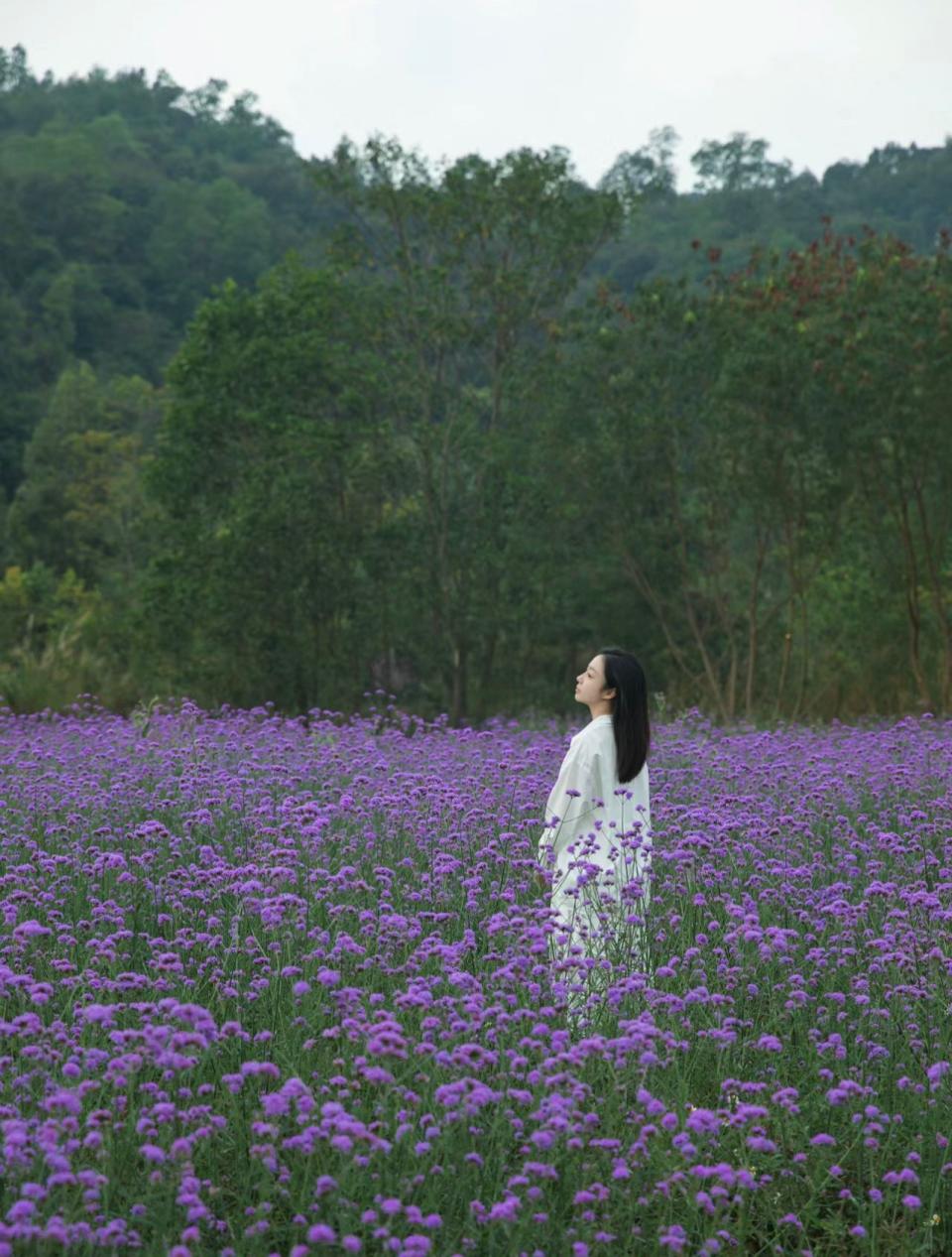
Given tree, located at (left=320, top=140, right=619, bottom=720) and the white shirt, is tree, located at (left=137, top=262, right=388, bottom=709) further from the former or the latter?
the white shirt

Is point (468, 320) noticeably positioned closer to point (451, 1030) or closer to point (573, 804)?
point (573, 804)

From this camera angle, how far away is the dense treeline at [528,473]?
17531 mm

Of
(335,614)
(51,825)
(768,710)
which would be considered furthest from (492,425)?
(51,825)

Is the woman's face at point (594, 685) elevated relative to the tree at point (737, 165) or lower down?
lower down

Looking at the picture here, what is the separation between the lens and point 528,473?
A: 69.3 ft

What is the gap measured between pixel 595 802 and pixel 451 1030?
198 cm

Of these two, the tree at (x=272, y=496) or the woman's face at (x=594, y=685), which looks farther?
the tree at (x=272, y=496)

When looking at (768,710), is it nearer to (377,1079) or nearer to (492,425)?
(492,425)

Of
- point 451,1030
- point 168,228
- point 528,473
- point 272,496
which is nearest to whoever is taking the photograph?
point 451,1030

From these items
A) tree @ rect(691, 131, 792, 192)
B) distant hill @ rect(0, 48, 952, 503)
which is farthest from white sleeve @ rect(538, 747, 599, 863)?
tree @ rect(691, 131, 792, 192)

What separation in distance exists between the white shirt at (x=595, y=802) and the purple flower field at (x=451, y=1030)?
19 centimetres

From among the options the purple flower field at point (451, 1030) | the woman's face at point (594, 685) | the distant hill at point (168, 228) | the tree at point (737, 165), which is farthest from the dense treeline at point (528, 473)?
the tree at point (737, 165)

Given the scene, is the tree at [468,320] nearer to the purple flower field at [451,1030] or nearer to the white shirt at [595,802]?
the purple flower field at [451,1030]

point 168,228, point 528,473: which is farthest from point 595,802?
point 168,228
